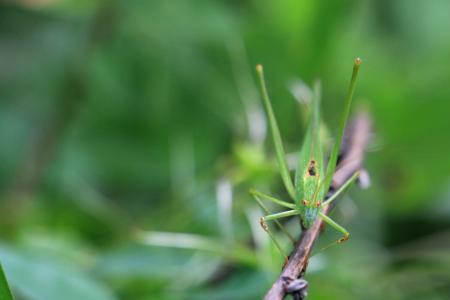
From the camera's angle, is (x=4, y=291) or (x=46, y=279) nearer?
(x=4, y=291)

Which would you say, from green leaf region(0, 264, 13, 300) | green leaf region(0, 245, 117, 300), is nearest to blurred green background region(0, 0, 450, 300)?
green leaf region(0, 245, 117, 300)

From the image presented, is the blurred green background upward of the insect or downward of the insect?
upward

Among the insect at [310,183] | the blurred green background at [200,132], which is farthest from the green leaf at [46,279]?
the insect at [310,183]

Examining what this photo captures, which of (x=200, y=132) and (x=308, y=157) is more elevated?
(x=200, y=132)

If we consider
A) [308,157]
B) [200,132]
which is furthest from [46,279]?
[200,132]

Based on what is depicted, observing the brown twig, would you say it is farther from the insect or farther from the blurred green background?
the blurred green background

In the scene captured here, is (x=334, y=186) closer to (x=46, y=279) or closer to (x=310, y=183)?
(x=310, y=183)

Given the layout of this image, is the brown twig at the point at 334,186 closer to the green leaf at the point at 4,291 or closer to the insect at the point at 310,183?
the insect at the point at 310,183
